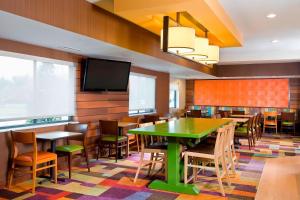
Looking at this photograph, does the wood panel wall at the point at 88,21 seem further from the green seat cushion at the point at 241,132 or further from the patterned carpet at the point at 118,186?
the green seat cushion at the point at 241,132

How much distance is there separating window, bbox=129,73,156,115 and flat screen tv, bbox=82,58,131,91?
3.50 feet

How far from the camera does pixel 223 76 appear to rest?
1052cm

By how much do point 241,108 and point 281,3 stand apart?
7.35m

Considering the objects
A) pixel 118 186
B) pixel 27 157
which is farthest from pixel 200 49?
pixel 27 157

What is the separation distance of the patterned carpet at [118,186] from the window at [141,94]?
7.50 feet

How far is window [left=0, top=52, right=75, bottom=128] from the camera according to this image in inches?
159

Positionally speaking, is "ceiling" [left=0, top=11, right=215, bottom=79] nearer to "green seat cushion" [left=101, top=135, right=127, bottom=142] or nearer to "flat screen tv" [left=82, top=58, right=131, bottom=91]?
"flat screen tv" [left=82, top=58, right=131, bottom=91]

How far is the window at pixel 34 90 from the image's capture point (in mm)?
4043

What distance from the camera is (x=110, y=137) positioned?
5496 mm

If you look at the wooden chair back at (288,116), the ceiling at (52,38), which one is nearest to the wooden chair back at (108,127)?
the ceiling at (52,38)

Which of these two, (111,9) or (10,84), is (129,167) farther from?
(111,9)

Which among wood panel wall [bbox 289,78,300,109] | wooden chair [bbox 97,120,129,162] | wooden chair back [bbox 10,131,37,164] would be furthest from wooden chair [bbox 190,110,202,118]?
wooden chair back [bbox 10,131,37,164]

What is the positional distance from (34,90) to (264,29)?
4506 mm

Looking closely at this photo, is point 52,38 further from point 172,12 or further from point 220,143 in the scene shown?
point 220,143
